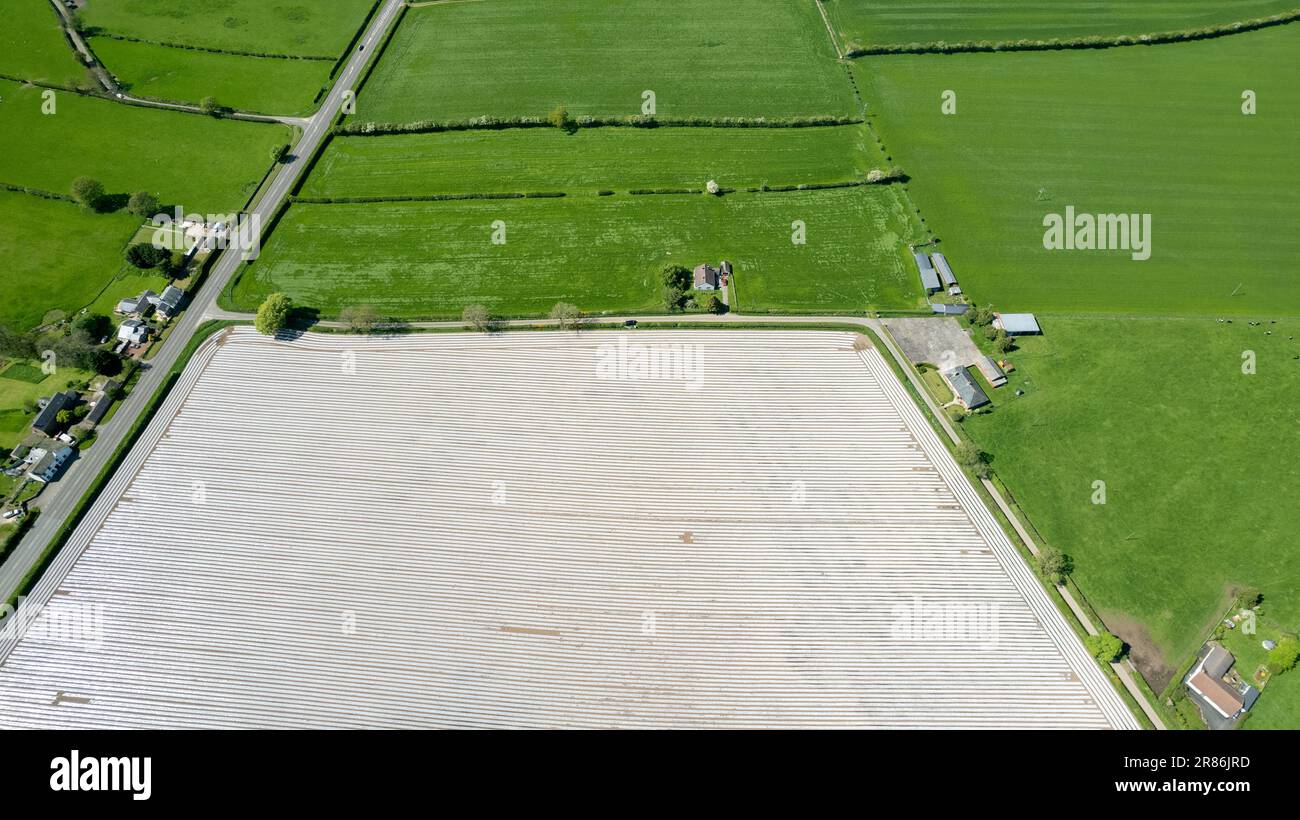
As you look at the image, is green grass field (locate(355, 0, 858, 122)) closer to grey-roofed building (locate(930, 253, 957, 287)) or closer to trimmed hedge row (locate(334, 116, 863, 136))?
trimmed hedge row (locate(334, 116, 863, 136))

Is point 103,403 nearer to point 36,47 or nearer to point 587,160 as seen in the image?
point 587,160

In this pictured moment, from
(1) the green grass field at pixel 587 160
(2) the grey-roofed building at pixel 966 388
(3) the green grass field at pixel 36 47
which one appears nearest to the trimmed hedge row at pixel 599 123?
(1) the green grass field at pixel 587 160

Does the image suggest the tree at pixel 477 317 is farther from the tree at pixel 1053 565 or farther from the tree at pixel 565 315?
the tree at pixel 1053 565

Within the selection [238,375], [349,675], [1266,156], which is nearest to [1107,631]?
[349,675]

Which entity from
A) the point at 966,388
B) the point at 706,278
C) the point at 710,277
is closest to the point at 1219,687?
the point at 966,388
